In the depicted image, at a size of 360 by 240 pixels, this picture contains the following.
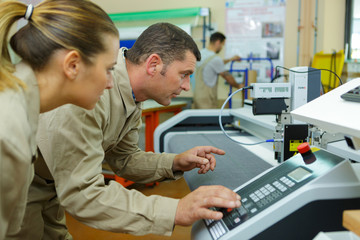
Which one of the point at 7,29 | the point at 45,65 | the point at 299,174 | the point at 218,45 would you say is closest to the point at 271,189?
the point at 299,174

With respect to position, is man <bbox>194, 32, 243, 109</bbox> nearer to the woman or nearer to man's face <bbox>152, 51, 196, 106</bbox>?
man's face <bbox>152, 51, 196, 106</bbox>

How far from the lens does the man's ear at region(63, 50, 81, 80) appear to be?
670mm

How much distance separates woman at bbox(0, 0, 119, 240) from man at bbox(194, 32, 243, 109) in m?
3.15

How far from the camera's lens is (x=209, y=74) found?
3.89m

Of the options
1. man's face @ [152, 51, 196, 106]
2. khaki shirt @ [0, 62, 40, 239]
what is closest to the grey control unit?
khaki shirt @ [0, 62, 40, 239]

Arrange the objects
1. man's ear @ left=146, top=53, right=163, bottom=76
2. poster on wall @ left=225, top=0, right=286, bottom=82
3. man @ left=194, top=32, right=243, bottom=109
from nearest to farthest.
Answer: man's ear @ left=146, top=53, right=163, bottom=76
man @ left=194, top=32, right=243, bottom=109
poster on wall @ left=225, top=0, right=286, bottom=82

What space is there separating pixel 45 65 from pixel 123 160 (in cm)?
75

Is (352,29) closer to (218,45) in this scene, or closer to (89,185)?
(218,45)

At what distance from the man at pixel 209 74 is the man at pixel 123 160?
8.37ft

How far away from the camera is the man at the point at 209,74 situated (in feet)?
12.6

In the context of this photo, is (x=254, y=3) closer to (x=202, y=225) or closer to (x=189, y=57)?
(x=189, y=57)

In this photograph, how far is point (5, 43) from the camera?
68 cm

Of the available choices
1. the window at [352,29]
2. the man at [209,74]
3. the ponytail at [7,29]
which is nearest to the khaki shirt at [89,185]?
the ponytail at [7,29]

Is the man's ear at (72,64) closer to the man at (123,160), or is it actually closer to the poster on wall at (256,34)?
the man at (123,160)
